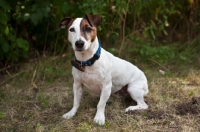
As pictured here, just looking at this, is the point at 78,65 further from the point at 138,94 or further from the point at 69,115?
the point at 138,94

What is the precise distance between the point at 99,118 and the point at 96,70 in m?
0.52

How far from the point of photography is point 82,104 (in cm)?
407

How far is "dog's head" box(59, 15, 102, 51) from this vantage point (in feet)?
10.6

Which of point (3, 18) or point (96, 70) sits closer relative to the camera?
point (96, 70)

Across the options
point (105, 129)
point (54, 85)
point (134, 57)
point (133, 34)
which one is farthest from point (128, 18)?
point (105, 129)

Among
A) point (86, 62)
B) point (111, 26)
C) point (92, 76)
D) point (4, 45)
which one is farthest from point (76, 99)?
point (111, 26)

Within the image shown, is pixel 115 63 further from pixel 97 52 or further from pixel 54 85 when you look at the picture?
pixel 54 85

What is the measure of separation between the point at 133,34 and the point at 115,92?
6.85 feet

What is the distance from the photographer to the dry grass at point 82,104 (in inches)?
136

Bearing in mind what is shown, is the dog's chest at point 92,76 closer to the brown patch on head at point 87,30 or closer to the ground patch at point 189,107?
the brown patch on head at point 87,30

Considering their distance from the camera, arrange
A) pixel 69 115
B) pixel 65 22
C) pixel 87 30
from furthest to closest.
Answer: pixel 69 115, pixel 65 22, pixel 87 30

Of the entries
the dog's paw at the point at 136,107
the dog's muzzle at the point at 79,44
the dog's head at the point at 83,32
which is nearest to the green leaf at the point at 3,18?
the dog's head at the point at 83,32

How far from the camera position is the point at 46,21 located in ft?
19.2

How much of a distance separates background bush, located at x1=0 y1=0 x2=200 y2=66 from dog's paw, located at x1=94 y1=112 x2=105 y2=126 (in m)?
1.59
